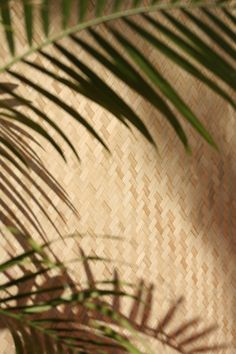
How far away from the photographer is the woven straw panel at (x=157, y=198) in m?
1.05

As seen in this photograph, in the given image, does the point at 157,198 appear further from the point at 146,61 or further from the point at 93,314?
the point at 146,61

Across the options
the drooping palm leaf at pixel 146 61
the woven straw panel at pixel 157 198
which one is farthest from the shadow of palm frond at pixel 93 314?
the drooping palm leaf at pixel 146 61

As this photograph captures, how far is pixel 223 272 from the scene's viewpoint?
4.46ft

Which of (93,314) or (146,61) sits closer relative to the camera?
(146,61)

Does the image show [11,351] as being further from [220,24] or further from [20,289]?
[220,24]

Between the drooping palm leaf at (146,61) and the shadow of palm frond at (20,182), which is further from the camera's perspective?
the shadow of palm frond at (20,182)

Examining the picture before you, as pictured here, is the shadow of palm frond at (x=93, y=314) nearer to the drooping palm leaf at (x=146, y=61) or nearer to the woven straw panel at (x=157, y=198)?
the woven straw panel at (x=157, y=198)

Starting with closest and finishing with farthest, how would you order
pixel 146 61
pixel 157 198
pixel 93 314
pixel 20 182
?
pixel 146 61 → pixel 20 182 → pixel 93 314 → pixel 157 198

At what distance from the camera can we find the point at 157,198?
47.6 inches

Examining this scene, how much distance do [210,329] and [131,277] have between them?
10.9 inches

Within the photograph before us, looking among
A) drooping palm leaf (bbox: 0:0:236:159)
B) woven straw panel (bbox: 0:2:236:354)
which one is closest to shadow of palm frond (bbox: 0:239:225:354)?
woven straw panel (bbox: 0:2:236:354)

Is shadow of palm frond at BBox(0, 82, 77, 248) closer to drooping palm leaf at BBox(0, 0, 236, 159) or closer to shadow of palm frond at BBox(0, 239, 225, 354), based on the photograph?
shadow of palm frond at BBox(0, 239, 225, 354)

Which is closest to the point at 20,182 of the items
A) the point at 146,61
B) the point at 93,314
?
the point at 93,314

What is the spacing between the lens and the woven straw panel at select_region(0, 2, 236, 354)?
3.45 feet
